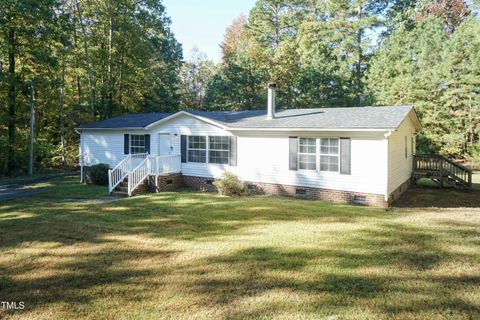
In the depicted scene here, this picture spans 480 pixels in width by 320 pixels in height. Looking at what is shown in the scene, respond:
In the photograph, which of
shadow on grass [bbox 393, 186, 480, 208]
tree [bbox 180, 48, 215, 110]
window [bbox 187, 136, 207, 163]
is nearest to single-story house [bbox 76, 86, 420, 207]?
window [bbox 187, 136, 207, 163]

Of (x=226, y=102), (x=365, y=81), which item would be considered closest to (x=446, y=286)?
(x=365, y=81)

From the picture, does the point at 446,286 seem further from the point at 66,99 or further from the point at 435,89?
the point at 66,99

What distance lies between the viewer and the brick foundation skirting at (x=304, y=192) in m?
11.7

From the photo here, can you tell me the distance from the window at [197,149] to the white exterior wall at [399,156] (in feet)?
25.5

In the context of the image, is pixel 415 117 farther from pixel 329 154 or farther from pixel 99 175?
pixel 99 175

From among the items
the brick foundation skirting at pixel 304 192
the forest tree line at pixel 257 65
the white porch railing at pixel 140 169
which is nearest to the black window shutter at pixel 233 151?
the brick foundation skirting at pixel 304 192

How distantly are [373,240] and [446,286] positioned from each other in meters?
2.05

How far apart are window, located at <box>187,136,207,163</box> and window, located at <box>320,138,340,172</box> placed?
17.7 ft

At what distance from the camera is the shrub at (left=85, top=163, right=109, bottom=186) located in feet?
53.1

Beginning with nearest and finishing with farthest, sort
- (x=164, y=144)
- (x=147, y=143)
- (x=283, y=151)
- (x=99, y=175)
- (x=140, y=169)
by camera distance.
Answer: (x=283, y=151)
(x=140, y=169)
(x=164, y=144)
(x=99, y=175)
(x=147, y=143)

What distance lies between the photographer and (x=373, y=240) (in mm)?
6629

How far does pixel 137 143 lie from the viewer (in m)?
16.8

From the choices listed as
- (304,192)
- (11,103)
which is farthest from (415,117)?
(11,103)

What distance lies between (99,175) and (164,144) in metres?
3.66
